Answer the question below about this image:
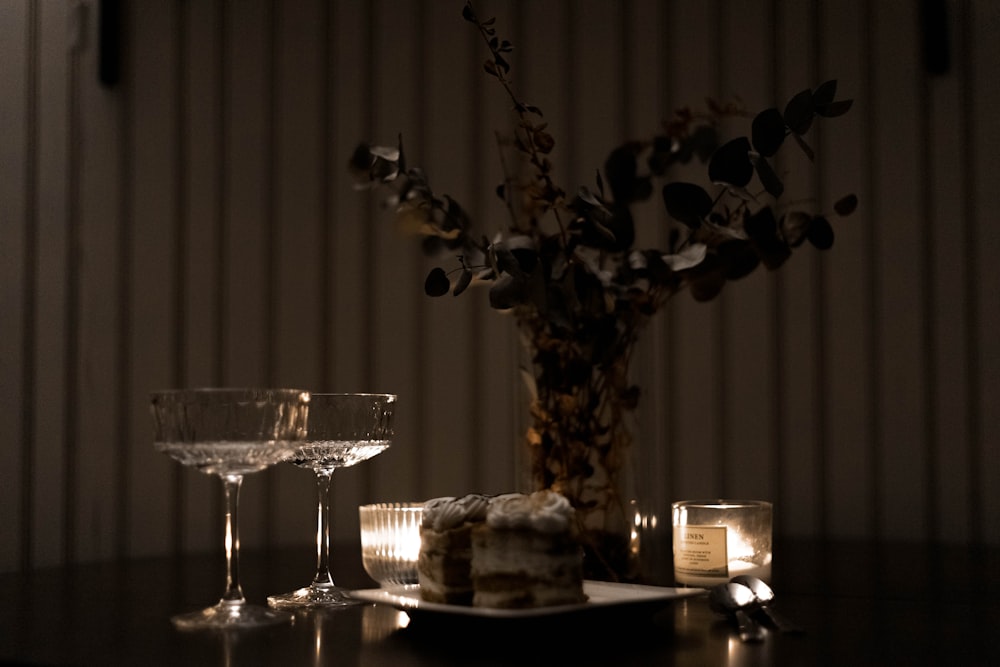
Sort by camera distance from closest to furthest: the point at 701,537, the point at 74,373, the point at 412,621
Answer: the point at 412,621, the point at 701,537, the point at 74,373

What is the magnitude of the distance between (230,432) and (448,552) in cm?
22

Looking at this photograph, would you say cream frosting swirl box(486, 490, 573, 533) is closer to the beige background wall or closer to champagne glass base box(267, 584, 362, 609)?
champagne glass base box(267, 584, 362, 609)

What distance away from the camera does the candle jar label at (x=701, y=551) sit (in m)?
1.12

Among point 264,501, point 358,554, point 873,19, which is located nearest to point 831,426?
point 873,19

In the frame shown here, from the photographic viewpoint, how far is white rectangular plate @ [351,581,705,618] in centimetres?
87

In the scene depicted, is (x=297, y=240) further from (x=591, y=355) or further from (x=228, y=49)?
(x=591, y=355)

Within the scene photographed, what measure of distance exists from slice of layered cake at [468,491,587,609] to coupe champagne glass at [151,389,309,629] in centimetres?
20

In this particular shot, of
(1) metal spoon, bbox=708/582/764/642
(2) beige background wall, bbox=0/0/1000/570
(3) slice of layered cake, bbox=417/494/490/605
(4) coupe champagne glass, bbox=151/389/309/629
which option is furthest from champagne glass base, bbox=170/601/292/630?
(2) beige background wall, bbox=0/0/1000/570

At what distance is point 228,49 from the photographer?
7.81ft

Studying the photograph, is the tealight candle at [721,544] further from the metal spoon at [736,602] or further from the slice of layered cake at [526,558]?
the slice of layered cake at [526,558]

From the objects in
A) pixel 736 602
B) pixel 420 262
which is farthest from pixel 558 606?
pixel 420 262

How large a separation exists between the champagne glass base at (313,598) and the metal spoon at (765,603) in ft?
1.27

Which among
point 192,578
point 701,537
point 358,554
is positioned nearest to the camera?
point 701,537

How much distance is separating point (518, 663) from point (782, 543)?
120cm
